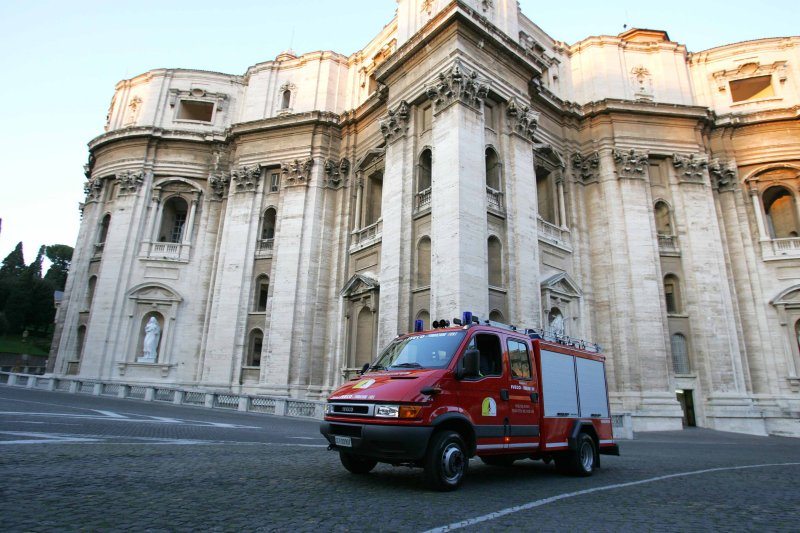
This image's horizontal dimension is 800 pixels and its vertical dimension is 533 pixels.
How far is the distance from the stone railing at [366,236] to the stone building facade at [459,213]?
158mm

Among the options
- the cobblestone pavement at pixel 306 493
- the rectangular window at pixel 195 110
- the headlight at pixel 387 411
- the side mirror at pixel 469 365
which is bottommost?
the cobblestone pavement at pixel 306 493

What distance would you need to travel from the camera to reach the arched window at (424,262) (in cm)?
1888

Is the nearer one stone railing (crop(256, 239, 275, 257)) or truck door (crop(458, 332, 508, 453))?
truck door (crop(458, 332, 508, 453))

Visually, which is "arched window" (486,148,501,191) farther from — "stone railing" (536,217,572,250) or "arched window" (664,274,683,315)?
"arched window" (664,274,683,315)

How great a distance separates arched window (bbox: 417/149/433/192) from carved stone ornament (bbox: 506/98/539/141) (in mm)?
3836

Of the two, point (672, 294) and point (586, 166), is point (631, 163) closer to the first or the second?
point (586, 166)

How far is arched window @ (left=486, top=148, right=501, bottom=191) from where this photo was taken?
66.4ft

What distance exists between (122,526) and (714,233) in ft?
87.5

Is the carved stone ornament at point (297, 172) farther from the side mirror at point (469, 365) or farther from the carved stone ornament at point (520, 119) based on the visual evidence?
the side mirror at point (469, 365)

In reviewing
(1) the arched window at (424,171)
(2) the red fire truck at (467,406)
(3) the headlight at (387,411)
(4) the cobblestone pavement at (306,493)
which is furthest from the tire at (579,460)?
(1) the arched window at (424,171)

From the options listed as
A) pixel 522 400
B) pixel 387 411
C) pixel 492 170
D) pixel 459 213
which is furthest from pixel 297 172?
pixel 387 411

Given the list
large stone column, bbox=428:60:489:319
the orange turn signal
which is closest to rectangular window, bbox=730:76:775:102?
large stone column, bbox=428:60:489:319

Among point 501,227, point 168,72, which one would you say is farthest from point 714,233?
point 168,72

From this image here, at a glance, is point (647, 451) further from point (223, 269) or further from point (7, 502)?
point (223, 269)
